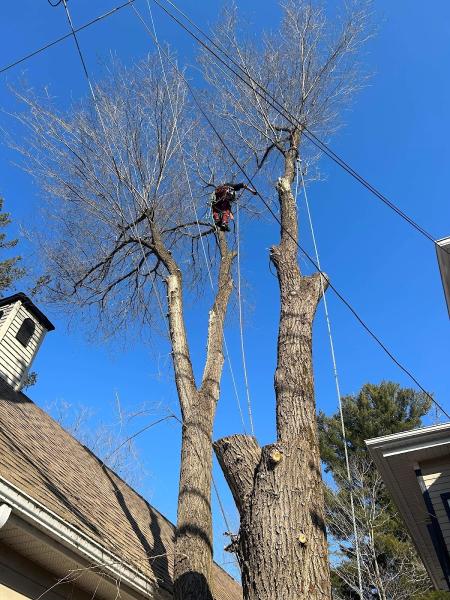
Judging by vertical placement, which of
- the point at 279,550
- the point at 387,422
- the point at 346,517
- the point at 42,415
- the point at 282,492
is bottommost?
the point at 279,550

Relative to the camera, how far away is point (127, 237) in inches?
292

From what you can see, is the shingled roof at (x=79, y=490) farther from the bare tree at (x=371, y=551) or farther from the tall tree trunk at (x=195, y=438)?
the bare tree at (x=371, y=551)

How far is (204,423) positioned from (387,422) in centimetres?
1266

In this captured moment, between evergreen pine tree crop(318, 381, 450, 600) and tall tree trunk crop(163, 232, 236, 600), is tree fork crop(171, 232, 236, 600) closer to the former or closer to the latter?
tall tree trunk crop(163, 232, 236, 600)

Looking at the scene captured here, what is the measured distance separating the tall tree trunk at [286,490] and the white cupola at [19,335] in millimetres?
5374

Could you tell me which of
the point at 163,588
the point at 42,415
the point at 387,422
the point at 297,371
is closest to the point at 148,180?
the point at 42,415

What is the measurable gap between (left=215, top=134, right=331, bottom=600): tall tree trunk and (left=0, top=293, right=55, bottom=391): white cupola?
212 inches

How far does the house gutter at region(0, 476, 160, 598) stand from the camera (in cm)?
324

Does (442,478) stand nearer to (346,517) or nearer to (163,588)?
(163,588)

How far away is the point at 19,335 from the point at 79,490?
351 centimetres

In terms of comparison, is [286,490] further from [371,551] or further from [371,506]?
[371,506]

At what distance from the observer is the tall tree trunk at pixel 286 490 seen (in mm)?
2320

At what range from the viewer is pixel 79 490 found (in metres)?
5.34

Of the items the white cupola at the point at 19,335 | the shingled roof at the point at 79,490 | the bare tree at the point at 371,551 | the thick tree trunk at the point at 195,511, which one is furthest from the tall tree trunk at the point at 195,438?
the bare tree at the point at 371,551
